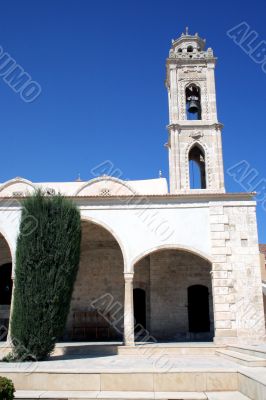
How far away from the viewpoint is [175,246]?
41.4 feet

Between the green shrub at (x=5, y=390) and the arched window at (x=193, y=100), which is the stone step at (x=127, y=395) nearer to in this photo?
the green shrub at (x=5, y=390)

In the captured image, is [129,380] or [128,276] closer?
[129,380]

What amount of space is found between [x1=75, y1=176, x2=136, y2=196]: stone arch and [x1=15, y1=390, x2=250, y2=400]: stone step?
1097cm

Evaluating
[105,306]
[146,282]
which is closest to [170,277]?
[146,282]

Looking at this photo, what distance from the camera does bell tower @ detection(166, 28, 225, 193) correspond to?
16.4m

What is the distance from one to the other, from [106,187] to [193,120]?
4.49 meters

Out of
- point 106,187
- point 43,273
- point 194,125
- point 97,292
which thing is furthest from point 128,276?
point 194,125

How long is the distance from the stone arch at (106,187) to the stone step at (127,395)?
36.0 feet

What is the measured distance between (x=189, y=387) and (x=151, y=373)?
2.15 feet

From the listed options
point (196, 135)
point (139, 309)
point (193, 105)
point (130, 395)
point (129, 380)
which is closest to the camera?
point (130, 395)

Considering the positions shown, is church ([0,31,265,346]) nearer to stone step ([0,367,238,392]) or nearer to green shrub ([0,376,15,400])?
stone step ([0,367,238,392])

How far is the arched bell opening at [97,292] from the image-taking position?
50.5 ft

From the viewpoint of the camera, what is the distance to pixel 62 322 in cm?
1032

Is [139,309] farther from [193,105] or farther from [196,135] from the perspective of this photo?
[193,105]
